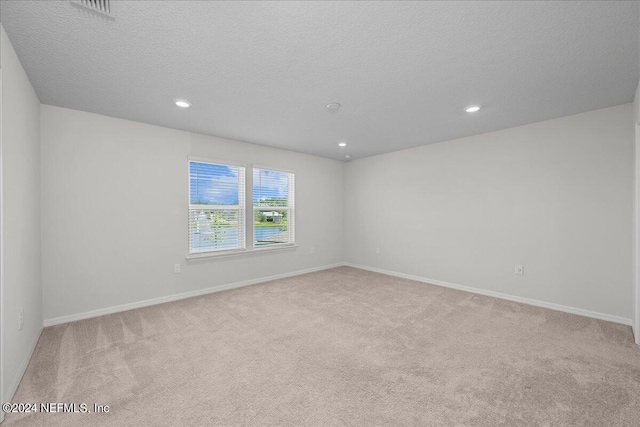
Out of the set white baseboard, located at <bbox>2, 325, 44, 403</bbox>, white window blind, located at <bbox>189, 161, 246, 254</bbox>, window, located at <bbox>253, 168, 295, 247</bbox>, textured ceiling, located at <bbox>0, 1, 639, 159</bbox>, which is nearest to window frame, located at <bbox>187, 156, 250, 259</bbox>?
white window blind, located at <bbox>189, 161, 246, 254</bbox>

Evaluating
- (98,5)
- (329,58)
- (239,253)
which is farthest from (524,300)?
(98,5)

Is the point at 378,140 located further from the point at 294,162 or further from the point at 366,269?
the point at 366,269

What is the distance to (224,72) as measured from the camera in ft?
7.41

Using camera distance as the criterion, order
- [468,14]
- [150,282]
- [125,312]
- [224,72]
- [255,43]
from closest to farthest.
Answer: [468,14] → [255,43] → [224,72] → [125,312] → [150,282]

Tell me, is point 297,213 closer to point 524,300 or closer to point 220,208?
point 220,208

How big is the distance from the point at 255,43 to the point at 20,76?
1.94 meters

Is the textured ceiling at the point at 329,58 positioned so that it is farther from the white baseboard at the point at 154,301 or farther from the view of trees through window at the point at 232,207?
the white baseboard at the point at 154,301

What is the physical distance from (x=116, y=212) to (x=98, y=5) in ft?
8.18

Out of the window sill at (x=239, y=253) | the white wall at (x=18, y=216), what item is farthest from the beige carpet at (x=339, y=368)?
the window sill at (x=239, y=253)

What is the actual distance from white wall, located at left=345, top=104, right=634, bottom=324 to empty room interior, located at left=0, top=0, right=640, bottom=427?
25 mm

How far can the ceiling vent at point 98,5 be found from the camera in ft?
4.92

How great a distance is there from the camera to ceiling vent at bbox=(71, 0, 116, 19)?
1.50 metres

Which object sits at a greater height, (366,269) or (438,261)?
(438,261)

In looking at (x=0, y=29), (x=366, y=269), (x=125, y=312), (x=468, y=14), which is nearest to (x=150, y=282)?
(x=125, y=312)
